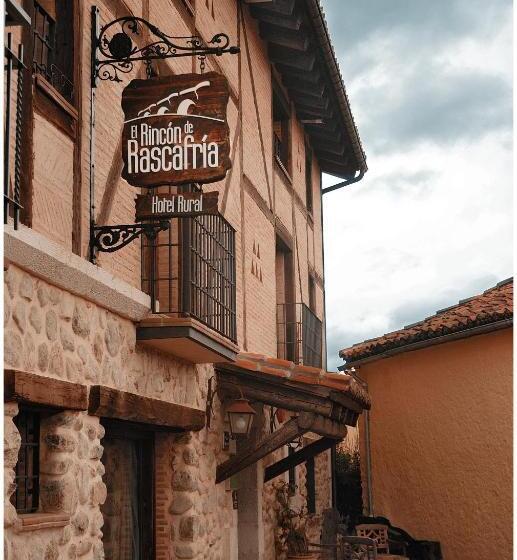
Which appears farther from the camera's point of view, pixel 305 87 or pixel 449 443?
pixel 305 87

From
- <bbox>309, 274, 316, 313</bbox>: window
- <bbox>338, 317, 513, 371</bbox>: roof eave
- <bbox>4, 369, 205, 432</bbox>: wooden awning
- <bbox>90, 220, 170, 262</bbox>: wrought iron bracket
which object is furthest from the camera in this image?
<bbox>309, 274, 316, 313</bbox>: window

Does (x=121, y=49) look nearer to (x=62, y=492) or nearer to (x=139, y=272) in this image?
(x=139, y=272)

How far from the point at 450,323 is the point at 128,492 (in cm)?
673

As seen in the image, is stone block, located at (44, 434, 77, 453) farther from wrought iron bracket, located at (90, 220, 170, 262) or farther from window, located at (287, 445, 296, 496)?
window, located at (287, 445, 296, 496)

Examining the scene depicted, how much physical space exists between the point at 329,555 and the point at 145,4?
6.68 meters

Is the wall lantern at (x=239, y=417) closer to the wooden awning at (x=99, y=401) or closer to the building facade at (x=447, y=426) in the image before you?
the wooden awning at (x=99, y=401)

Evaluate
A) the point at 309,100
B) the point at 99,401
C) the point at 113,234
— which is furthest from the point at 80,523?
the point at 309,100

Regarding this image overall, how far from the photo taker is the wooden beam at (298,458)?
1225 cm

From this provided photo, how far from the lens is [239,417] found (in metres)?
10.4

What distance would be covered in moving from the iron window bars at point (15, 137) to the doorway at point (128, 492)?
8.74 feet

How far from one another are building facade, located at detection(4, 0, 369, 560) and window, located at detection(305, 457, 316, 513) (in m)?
2.22

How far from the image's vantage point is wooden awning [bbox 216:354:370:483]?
1024cm

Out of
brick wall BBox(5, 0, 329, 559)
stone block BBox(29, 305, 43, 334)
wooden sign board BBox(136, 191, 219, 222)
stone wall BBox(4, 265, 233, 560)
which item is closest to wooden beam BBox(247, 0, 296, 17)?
brick wall BBox(5, 0, 329, 559)

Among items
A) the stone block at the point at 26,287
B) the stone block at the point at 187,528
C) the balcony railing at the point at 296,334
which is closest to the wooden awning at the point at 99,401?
the stone block at the point at 26,287
